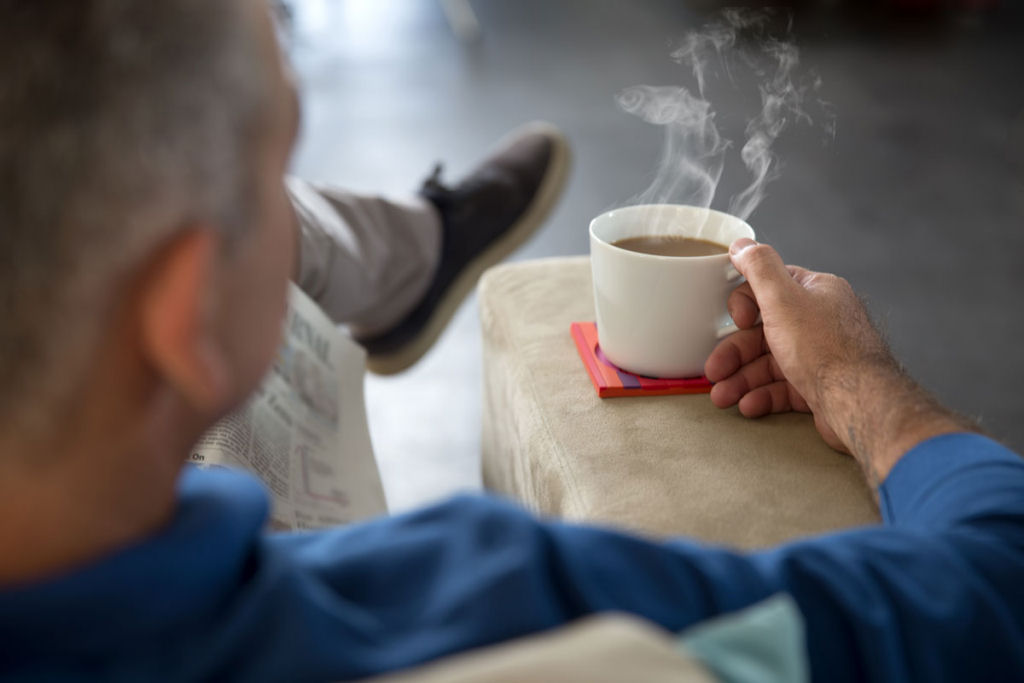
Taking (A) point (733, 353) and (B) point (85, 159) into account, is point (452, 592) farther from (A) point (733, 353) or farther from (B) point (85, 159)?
(A) point (733, 353)

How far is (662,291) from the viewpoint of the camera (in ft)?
3.00

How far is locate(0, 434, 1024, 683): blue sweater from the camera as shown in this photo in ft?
1.47

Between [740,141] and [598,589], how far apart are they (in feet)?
4.01

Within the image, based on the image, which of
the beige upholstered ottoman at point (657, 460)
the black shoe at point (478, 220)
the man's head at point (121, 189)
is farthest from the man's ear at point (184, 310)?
the black shoe at point (478, 220)

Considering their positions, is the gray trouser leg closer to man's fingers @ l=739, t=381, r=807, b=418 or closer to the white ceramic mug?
the white ceramic mug

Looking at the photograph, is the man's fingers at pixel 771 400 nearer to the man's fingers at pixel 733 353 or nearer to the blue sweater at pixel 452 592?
the man's fingers at pixel 733 353

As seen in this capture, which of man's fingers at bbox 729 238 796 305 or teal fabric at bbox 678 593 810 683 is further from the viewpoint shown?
man's fingers at bbox 729 238 796 305

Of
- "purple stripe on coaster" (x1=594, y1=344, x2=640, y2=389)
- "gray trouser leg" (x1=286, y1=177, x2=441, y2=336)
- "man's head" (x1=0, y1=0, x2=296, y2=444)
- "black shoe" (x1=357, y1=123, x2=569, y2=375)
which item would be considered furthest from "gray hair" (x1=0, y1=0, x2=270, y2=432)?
"black shoe" (x1=357, y1=123, x2=569, y2=375)

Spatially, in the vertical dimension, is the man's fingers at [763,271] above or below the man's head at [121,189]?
below

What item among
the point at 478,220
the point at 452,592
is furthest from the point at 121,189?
the point at 478,220

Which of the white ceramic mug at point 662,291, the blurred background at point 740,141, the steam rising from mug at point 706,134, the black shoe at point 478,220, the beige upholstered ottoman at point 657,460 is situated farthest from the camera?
the blurred background at point 740,141

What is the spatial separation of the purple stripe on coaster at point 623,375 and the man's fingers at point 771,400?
10cm

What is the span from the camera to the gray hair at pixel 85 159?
16.3 inches

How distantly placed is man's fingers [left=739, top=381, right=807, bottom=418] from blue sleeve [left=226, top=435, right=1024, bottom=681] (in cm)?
26
